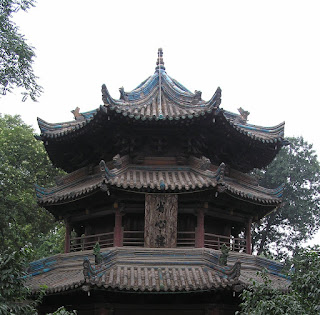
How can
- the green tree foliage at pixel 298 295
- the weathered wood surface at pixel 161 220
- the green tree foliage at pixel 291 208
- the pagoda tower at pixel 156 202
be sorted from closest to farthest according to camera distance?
the green tree foliage at pixel 298 295 < the pagoda tower at pixel 156 202 < the weathered wood surface at pixel 161 220 < the green tree foliage at pixel 291 208

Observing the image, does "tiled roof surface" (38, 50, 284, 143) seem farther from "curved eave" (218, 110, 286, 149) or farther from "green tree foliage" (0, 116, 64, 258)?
"green tree foliage" (0, 116, 64, 258)

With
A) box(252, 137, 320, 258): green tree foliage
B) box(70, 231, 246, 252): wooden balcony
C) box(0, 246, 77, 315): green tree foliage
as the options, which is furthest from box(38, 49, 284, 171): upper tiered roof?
box(252, 137, 320, 258): green tree foliage

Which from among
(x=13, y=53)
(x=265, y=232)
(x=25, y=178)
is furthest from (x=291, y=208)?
(x=13, y=53)

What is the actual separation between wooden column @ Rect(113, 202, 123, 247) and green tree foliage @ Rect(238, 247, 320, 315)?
4607 millimetres

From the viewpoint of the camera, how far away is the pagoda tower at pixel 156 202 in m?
10.1

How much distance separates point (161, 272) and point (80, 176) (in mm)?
4497

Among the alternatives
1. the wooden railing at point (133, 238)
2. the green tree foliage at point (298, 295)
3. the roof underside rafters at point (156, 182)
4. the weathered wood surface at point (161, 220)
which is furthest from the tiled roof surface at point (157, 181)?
the green tree foliage at point (298, 295)

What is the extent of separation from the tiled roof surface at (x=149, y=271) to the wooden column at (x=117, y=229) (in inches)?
15.9

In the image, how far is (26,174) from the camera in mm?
21938

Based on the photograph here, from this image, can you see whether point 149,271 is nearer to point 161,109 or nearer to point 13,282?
point 13,282

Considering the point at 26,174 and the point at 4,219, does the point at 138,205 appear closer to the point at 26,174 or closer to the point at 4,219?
the point at 4,219

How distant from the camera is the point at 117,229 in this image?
11227mm

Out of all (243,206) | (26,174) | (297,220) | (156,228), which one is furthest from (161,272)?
(297,220)

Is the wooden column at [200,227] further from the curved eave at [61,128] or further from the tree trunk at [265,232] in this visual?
the tree trunk at [265,232]
